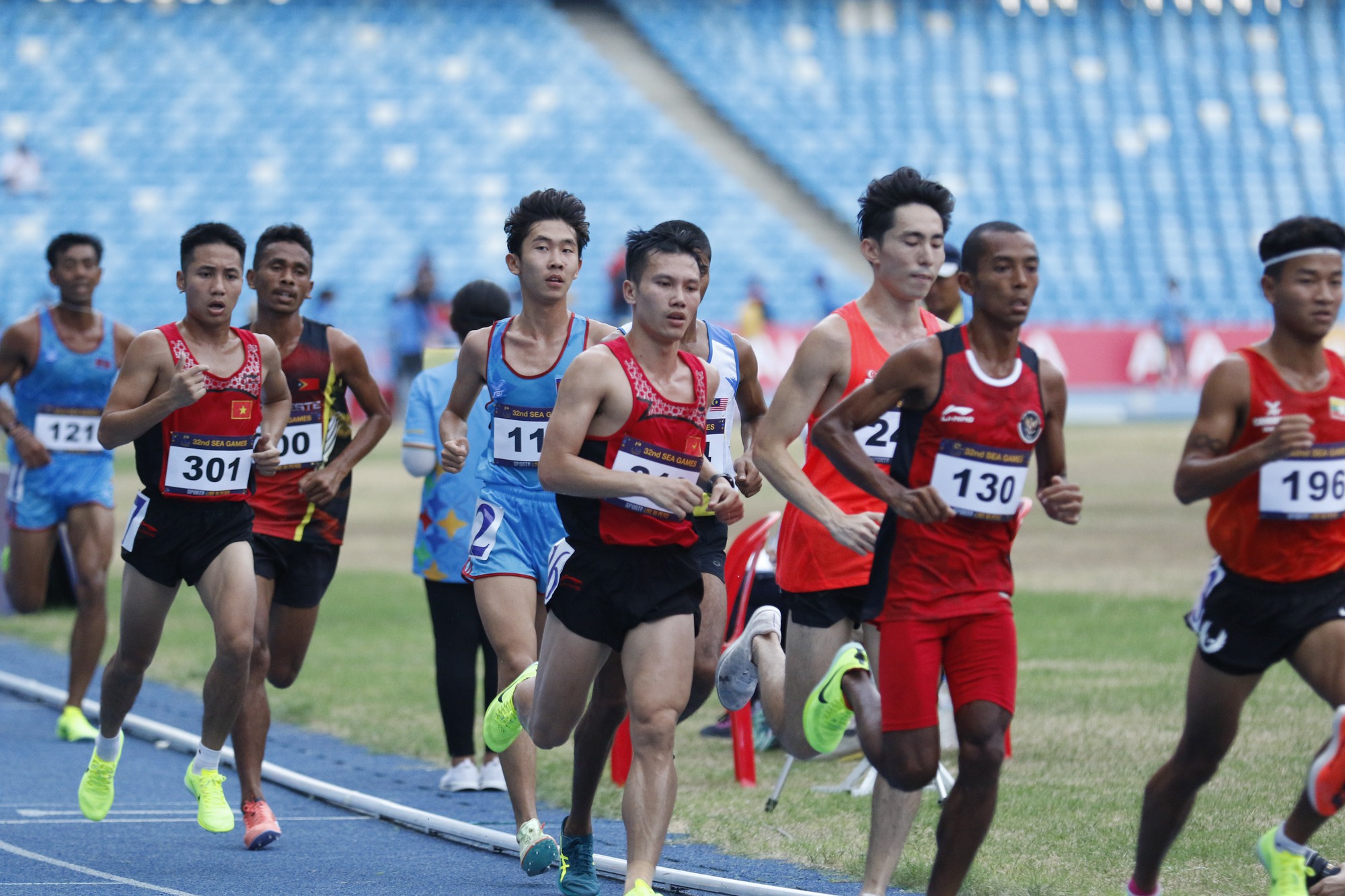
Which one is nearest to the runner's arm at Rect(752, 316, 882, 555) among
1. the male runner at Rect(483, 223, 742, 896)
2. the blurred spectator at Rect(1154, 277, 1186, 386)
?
the male runner at Rect(483, 223, 742, 896)

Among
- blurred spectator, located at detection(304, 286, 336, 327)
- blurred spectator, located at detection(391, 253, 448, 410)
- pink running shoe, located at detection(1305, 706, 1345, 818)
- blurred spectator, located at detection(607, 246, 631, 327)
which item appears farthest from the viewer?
blurred spectator, located at detection(607, 246, 631, 327)

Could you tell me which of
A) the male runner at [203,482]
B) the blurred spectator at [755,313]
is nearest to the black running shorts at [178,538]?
the male runner at [203,482]

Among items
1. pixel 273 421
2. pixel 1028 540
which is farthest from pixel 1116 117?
pixel 273 421

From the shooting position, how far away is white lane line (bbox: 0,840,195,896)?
6.02 meters

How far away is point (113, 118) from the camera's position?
34.6 meters

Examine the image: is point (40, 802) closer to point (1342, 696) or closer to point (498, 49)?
point (1342, 696)

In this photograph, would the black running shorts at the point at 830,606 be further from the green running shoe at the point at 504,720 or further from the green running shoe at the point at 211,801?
the green running shoe at the point at 211,801

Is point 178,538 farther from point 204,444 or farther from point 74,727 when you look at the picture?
point 74,727

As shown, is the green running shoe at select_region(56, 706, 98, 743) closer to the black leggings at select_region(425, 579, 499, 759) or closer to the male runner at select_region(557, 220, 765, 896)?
the black leggings at select_region(425, 579, 499, 759)

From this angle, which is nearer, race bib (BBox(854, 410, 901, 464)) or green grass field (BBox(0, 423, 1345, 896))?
race bib (BBox(854, 410, 901, 464))

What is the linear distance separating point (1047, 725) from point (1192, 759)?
4.05m

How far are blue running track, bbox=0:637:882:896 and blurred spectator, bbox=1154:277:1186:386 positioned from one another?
26.8 meters

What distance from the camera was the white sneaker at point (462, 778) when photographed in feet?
26.6

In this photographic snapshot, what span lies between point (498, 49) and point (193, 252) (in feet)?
101
